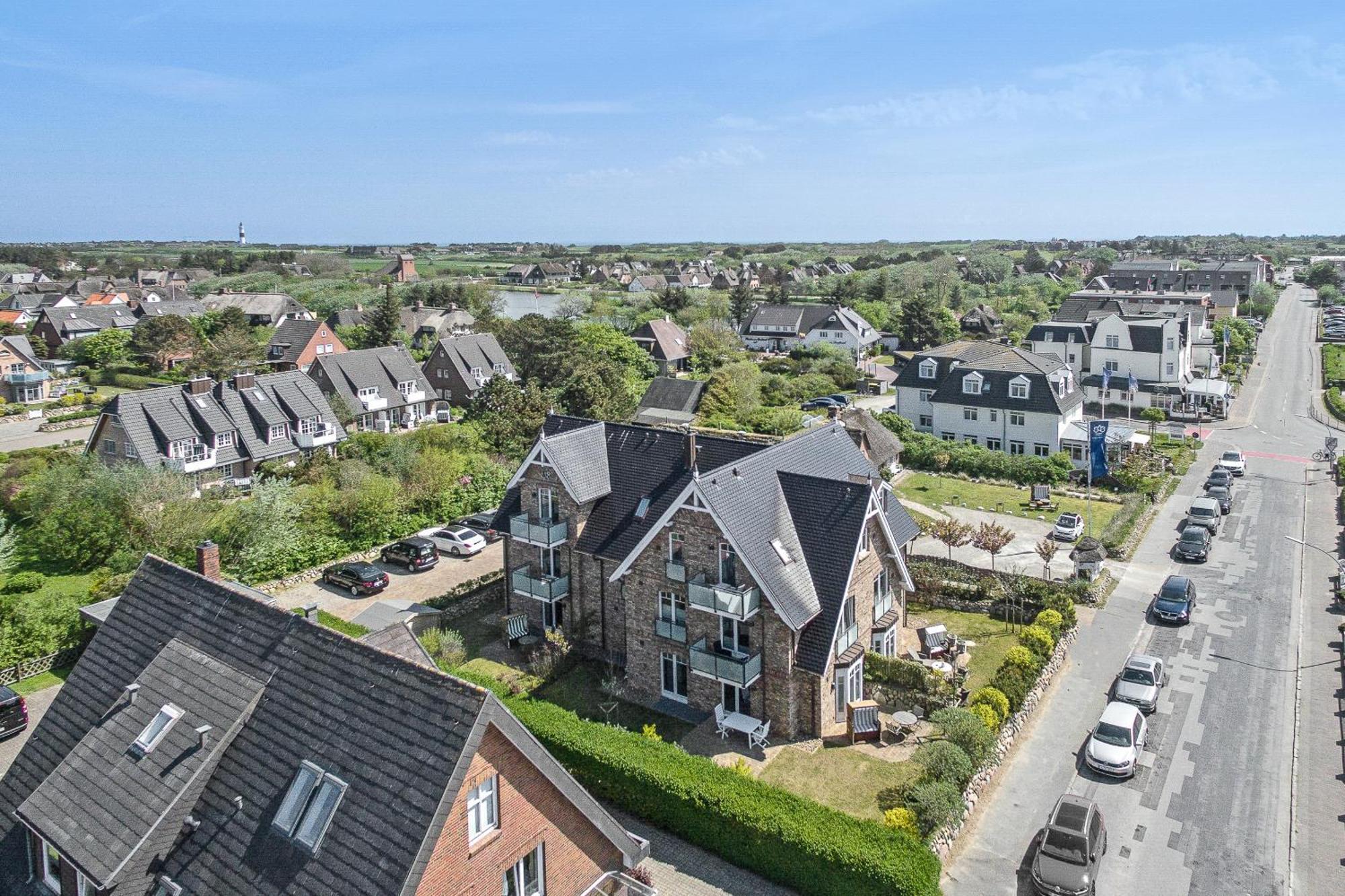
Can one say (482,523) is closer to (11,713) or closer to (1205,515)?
(11,713)

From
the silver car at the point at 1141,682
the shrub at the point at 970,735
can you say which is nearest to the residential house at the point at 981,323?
the silver car at the point at 1141,682

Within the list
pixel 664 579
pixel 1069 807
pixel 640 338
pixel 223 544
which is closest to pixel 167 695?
pixel 664 579

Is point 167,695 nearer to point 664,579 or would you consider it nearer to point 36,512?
point 664,579

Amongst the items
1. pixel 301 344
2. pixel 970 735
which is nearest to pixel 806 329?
pixel 301 344

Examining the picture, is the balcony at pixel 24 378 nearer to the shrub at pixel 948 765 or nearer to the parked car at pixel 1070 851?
the shrub at pixel 948 765

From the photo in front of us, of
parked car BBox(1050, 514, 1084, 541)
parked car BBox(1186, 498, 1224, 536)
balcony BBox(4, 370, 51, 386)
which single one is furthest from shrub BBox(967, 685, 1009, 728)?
balcony BBox(4, 370, 51, 386)

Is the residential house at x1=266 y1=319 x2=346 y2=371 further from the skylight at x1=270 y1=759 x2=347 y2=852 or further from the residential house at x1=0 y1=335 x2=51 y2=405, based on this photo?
the skylight at x1=270 y1=759 x2=347 y2=852
